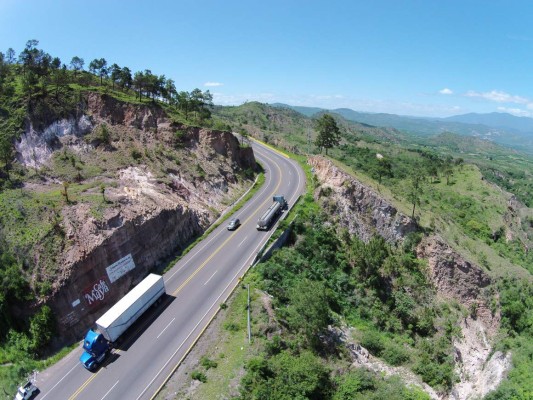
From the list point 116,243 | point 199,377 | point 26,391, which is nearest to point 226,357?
point 199,377

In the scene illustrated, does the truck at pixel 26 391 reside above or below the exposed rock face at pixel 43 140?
below

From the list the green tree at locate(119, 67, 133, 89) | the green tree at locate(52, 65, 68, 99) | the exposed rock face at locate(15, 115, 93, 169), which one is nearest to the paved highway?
the exposed rock face at locate(15, 115, 93, 169)

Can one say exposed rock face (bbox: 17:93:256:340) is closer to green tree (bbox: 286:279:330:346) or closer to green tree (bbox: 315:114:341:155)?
green tree (bbox: 315:114:341:155)

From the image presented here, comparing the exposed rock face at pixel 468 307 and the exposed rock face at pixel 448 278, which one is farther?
the exposed rock face at pixel 468 307

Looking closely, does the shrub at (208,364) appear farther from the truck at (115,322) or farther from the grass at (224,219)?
the grass at (224,219)

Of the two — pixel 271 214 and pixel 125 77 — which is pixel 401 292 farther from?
pixel 125 77

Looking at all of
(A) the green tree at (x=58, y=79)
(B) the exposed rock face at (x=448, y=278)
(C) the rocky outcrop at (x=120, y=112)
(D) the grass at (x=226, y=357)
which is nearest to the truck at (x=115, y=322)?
(D) the grass at (x=226, y=357)
